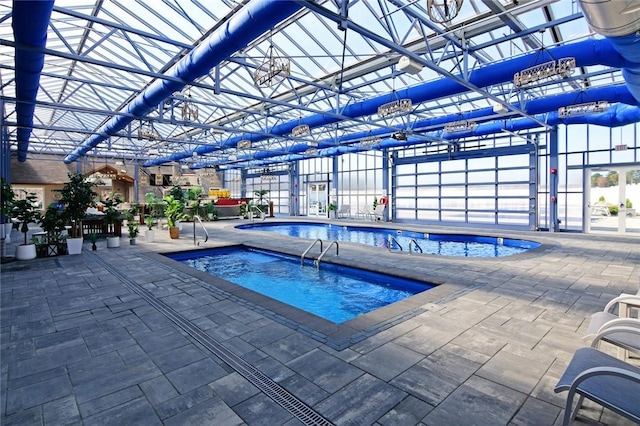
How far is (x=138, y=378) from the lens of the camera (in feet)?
6.97

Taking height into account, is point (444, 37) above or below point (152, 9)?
below

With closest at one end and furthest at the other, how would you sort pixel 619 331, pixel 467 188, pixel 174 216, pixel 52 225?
pixel 619 331 → pixel 52 225 → pixel 174 216 → pixel 467 188

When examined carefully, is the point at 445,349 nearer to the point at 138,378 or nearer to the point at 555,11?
the point at 138,378

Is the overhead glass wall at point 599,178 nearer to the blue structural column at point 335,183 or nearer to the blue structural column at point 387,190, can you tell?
the blue structural column at point 387,190

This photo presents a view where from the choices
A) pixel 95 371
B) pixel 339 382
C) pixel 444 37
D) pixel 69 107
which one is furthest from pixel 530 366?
pixel 69 107

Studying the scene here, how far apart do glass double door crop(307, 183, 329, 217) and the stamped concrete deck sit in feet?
49.2

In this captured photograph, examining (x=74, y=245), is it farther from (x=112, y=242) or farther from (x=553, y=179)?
(x=553, y=179)

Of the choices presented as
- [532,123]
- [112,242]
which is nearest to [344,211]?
[532,123]

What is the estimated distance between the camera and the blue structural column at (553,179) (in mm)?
11094

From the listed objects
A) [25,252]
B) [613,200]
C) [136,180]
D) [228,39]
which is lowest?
[25,252]

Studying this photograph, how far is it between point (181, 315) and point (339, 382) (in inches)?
76.5

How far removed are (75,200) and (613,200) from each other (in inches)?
587

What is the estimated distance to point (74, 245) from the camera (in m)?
6.82

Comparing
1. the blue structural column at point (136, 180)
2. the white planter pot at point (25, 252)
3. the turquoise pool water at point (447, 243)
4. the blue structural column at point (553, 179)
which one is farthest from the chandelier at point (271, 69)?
the blue structural column at point (136, 180)
